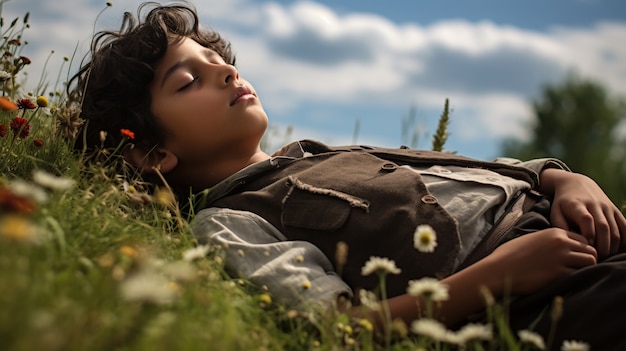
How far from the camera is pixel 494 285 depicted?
245 cm

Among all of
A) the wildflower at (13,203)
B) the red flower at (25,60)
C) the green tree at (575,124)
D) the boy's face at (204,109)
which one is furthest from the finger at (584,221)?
the green tree at (575,124)

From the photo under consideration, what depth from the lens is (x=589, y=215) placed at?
9.00 feet

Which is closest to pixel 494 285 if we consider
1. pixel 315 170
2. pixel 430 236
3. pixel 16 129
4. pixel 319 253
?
pixel 430 236

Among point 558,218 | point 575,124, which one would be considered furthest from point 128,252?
point 575,124

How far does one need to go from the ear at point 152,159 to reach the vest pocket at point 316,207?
696 millimetres

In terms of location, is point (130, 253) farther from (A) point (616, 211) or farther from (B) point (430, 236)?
(A) point (616, 211)

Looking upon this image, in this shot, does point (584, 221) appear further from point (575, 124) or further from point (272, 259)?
point (575, 124)

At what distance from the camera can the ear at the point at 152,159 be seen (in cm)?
339

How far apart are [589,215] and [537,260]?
409 mm

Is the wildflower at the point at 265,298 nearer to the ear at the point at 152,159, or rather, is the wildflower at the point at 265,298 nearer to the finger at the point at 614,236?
the ear at the point at 152,159

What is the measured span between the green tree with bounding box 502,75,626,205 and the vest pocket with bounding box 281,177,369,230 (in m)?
27.3

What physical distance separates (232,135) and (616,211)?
1639 millimetres

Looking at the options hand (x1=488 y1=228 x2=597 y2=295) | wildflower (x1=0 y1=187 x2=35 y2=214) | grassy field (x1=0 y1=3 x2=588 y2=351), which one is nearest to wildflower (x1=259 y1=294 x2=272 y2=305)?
grassy field (x1=0 y1=3 x2=588 y2=351)

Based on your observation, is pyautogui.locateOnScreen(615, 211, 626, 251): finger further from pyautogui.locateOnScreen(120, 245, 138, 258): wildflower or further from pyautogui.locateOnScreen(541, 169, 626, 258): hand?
pyautogui.locateOnScreen(120, 245, 138, 258): wildflower
